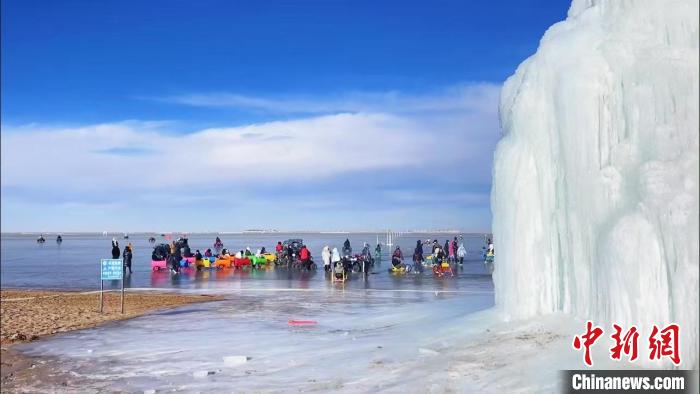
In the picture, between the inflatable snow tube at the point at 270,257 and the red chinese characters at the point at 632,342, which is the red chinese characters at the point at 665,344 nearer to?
the red chinese characters at the point at 632,342

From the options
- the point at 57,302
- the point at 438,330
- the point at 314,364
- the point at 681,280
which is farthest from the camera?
the point at 57,302

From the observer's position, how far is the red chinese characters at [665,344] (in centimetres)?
831

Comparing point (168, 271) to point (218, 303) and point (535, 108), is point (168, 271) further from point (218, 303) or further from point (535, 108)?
point (535, 108)

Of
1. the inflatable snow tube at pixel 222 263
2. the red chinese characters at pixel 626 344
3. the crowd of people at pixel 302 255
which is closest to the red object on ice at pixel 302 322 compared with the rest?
the red chinese characters at pixel 626 344

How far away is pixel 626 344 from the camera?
893cm

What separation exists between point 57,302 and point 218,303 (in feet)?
20.3

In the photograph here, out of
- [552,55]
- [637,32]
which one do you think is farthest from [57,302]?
[637,32]

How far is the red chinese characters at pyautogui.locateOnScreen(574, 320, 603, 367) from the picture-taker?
9037mm

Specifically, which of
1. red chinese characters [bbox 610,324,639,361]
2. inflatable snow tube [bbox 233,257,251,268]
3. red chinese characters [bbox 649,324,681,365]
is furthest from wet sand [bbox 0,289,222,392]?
inflatable snow tube [bbox 233,257,251,268]

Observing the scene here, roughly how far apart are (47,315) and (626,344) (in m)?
16.3

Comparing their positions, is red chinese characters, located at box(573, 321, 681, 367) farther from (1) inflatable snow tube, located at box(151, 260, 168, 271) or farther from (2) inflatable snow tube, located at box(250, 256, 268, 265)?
(1) inflatable snow tube, located at box(151, 260, 168, 271)

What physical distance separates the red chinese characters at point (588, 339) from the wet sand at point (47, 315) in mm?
8184

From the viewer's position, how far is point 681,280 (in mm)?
8336

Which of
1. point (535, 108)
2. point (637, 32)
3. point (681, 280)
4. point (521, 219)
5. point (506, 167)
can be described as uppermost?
point (637, 32)
